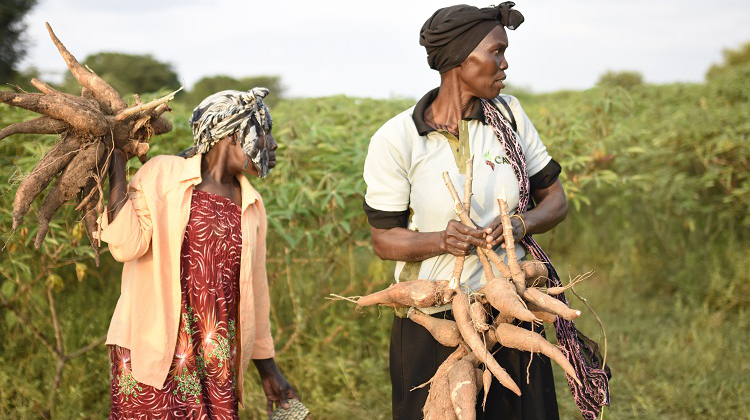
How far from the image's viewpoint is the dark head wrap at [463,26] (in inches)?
80.4

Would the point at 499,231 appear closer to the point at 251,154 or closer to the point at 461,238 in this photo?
the point at 461,238

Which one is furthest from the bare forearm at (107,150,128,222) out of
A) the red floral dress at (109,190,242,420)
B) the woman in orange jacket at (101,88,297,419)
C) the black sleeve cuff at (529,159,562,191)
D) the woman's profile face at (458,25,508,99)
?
the black sleeve cuff at (529,159,562,191)

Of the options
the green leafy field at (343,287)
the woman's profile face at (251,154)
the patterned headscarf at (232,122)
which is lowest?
the green leafy field at (343,287)

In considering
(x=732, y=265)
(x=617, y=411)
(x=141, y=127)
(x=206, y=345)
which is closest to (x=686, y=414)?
(x=617, y=411)

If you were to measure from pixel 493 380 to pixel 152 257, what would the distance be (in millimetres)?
1084

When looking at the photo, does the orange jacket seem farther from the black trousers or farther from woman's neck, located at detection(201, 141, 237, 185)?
the black trousers

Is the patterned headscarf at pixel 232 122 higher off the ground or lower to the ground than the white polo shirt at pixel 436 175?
higher

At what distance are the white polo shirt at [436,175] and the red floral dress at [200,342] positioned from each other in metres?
0.50

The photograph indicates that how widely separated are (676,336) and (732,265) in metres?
0.92

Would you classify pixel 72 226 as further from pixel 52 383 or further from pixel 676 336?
pixel 676 336

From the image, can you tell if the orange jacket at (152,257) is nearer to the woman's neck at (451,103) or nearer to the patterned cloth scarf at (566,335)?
the woman's neck at (451,103)

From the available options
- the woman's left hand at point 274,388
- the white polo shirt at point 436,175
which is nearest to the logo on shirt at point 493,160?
the white polo shirt at point 436,175

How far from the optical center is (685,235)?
6.24 meters

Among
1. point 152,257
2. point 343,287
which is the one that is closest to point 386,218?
point 152,257
